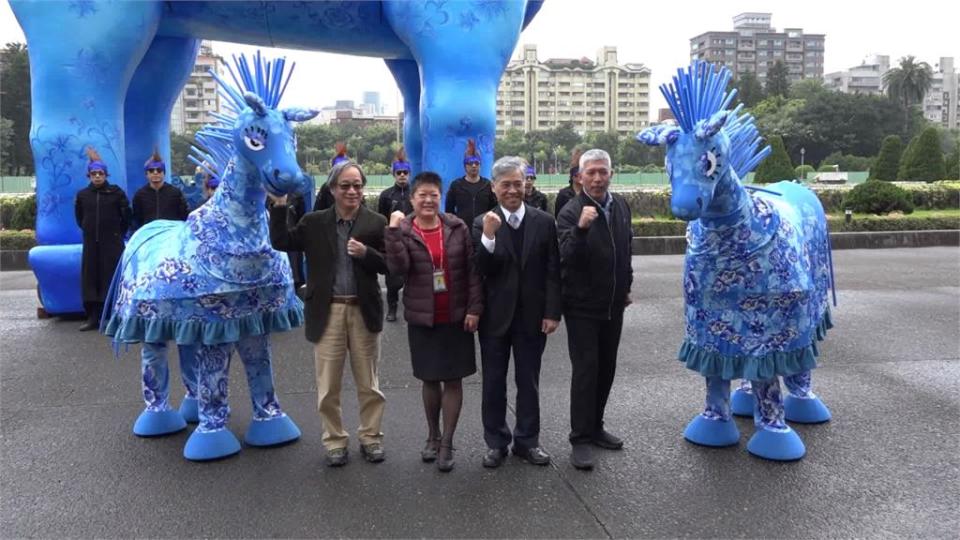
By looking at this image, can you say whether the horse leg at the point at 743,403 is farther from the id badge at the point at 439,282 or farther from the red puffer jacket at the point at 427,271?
the id badge at the point at 439,282

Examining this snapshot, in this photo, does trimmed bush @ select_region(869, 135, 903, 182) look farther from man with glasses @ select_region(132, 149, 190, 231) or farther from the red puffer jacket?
the red puffer jacket

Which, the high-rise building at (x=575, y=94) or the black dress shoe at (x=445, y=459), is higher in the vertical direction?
the high-rise building at (x=575, y=94)

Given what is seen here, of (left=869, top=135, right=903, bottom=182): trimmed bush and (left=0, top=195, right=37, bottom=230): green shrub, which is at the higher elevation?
(left=869, top=135, right=903, bottom=182): trimmed bush

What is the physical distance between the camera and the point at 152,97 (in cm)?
760

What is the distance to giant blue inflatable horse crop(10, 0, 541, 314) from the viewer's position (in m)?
6.25

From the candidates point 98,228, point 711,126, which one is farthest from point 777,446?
point 98,228

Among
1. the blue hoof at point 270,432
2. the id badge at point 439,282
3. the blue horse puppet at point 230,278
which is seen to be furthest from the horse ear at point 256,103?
the blue hoof at point 270,432

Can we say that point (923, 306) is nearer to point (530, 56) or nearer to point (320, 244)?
point (320, 244)

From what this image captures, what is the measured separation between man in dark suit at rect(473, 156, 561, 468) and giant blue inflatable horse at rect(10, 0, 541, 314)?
2.86 m

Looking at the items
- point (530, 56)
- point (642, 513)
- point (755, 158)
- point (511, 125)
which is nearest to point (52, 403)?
point (642, 513)

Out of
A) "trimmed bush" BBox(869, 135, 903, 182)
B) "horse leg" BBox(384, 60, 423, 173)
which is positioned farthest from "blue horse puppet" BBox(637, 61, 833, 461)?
"trimmed bush" BBox(869, 135, 903, 182)

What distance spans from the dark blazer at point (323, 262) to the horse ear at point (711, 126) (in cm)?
151

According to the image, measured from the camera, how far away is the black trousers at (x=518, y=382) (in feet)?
12.1

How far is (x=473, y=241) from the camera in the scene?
368 cm
